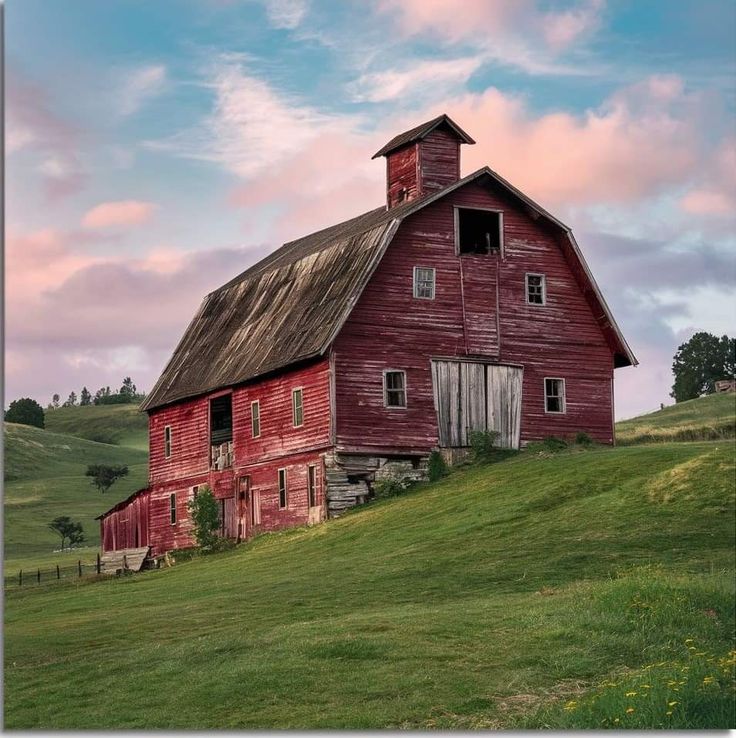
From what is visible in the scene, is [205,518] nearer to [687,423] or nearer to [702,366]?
[687,423]

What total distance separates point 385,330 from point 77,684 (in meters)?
22.6

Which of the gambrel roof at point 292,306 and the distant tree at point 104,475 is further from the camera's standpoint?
the distant tree at point 104,475

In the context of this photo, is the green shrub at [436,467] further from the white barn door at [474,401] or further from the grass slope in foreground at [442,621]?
the grass slope in foreground at [442,621]

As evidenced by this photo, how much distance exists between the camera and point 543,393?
44.3 metres

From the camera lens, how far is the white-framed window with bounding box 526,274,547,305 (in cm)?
4447

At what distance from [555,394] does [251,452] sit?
9287mm

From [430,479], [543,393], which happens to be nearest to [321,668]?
[430,479]

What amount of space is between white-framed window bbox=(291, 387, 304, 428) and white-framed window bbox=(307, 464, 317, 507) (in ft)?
4.71

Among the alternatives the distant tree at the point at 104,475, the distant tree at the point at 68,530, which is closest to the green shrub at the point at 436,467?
the distant tree at the point at 68,530

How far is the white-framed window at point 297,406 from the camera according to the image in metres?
43.0

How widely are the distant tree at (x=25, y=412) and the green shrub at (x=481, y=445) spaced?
85.7 metres

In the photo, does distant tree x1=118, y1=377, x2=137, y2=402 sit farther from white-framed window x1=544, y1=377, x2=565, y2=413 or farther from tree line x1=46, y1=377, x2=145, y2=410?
white-framed window x1=544, y1=377, x2=565, y2=413

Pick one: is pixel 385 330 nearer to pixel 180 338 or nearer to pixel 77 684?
pixel 180 338

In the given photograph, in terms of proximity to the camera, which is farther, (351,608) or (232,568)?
(232,568)
